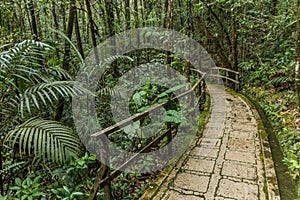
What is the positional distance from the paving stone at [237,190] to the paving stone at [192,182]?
18 centimetres

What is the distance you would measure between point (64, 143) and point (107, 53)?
402 centimetres

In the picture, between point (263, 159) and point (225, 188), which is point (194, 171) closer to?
point (225, 188)

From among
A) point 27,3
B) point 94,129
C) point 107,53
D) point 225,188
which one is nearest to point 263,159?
point 225,188

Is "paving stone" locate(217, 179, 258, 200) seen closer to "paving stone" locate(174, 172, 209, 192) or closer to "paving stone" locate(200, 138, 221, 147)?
"paving stone" locate(174, 172, 209, 192)

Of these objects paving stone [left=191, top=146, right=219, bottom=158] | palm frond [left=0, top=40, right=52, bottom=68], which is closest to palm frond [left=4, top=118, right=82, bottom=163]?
palm frond [left=0, top=40, right=52, bottom=68]

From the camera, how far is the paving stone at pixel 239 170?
9.18 ft

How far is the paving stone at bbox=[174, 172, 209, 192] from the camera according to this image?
2.60 m

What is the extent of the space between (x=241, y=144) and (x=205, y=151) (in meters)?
0.68

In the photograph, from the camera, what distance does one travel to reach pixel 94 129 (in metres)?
3.13

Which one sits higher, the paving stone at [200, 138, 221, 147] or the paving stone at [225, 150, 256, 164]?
the paving stone at [200, 138, 221, 147]

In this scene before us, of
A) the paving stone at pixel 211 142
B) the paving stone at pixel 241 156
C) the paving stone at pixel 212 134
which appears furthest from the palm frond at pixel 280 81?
the paving stone at pixel 241 156

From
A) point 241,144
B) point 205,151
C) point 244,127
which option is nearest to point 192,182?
point 205,151

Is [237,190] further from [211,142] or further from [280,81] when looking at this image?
[280,81]

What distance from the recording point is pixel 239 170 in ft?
9.64
